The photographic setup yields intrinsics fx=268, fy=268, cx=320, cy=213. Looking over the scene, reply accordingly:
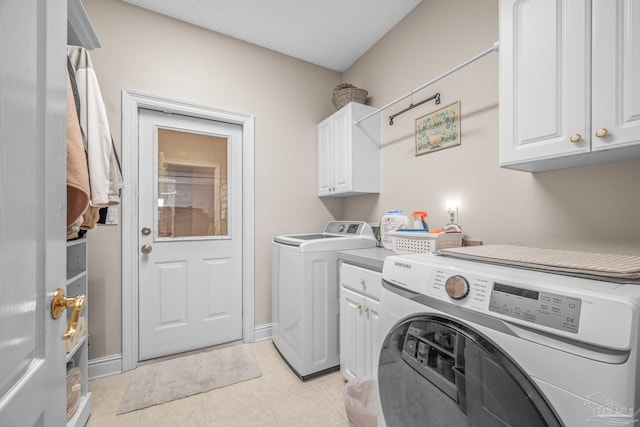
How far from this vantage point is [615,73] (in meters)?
0.87

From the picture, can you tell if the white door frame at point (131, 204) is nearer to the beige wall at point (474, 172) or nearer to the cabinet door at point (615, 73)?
the beige wall at point (474, 172)

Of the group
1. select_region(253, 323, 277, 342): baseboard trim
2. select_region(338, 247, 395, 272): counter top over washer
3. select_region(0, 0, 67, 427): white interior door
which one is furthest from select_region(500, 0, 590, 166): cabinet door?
select_region(253, 323, 277, 342): baseboard trim

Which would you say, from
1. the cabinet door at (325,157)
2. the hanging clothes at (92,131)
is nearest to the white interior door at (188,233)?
the cabinet door at (325,157)

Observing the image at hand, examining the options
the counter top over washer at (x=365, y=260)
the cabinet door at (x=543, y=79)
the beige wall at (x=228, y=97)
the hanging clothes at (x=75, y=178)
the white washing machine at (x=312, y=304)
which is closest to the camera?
the hanging clothes at (x=75, y=178)

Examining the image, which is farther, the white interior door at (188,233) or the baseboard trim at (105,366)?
the white interior door at (188,233)

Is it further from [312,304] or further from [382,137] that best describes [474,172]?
[312,304]

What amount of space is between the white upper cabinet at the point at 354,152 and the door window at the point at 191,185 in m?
1.00

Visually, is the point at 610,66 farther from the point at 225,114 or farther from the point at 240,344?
the point at 240,344

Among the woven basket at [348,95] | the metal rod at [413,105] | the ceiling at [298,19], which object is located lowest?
the metal rod at [413,105]

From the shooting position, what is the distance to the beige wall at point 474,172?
1.14 m

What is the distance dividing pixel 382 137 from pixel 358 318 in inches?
60.6

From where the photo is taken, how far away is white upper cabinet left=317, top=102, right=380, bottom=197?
2.28m

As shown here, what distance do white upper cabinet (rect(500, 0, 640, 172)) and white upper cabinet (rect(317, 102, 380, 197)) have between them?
1.20 metres

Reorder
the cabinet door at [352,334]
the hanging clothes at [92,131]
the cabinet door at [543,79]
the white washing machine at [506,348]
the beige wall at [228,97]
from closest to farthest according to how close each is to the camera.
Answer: the white washing machine at [506,348], the cabinet door at [543,79], the hanging clothes at [92,131], the cabinet door at [352,334], the beige wall at [228,97]
